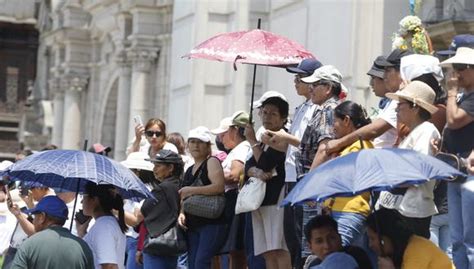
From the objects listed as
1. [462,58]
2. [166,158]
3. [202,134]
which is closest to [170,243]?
[166,158]

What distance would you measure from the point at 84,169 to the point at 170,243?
5.49ft

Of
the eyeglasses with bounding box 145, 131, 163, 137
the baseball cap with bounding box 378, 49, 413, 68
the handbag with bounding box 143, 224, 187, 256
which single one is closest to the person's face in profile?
the baseball cap with bounding box 378, 49, 413, 68

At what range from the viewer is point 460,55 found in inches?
429

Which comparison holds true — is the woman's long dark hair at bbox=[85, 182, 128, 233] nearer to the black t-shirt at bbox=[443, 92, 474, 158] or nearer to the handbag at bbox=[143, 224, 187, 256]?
the handbag at bbox=[143, 224, 187, 256]

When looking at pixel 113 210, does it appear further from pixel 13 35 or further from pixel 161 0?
pixel 13 35

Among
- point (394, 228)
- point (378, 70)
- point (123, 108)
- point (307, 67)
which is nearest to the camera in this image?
point (394, 228)

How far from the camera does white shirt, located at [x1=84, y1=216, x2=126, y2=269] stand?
12078 millimetres

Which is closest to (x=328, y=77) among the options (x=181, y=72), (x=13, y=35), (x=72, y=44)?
(x=181, y=72)

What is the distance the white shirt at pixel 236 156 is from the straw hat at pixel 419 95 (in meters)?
3.15

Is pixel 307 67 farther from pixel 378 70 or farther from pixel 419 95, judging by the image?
pixel 419 95

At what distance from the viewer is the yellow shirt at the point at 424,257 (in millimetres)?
9859

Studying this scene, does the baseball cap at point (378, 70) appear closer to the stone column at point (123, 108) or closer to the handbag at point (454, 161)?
the handbag at point (454, 161)

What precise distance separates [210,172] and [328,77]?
179 cm

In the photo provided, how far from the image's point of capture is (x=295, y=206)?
12.1 m
